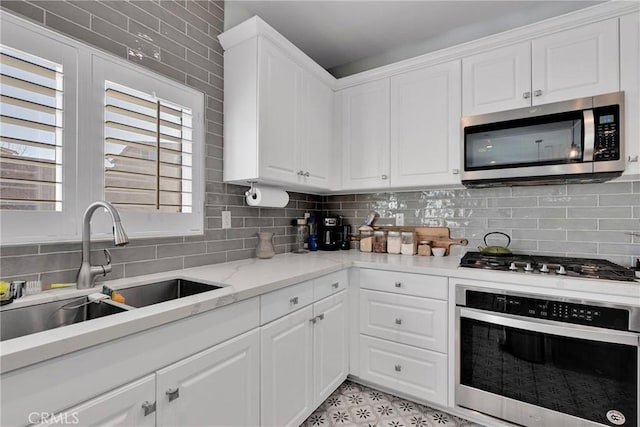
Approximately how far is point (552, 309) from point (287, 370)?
1.38 metres

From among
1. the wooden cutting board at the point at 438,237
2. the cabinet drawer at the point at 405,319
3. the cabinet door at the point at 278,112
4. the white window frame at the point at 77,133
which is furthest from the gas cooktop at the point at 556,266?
the white window frame at the point at 77,133

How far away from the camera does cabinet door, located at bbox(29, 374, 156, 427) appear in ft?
2.58

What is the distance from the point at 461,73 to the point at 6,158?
247 centimetres

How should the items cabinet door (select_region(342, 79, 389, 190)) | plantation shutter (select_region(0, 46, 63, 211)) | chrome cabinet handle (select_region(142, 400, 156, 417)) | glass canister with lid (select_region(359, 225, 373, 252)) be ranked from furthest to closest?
glass canister with lid (select_region(359, 225, 373, 252)) → cabinet door (select_region(342, 79, 389, 190)) → plantation shutter (select_region(0, 46, 63, 211)) → chrome cabinet handle (select_region(142, 400, 156, 417))

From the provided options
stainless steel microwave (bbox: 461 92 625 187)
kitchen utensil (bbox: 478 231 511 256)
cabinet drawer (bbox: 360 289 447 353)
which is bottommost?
cabinet drawer (bbox: 360 289 447 353)

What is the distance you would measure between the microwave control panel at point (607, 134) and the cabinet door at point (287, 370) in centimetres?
184

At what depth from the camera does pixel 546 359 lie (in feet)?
5.08

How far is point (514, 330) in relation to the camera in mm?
1611

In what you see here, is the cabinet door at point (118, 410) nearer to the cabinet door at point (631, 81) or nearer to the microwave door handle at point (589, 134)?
the microwave door handle at point (589, 134)

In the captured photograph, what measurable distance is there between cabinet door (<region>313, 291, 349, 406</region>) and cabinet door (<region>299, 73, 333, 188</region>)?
35.1 inches

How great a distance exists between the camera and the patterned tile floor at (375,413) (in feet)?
5.81

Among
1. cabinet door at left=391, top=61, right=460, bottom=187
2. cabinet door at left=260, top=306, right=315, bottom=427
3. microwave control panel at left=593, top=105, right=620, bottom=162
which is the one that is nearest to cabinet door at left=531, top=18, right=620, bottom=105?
microwave control panel at left=593, top=105, right=620, bottom=162

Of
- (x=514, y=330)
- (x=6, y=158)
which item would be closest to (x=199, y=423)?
(x=6, y=158)

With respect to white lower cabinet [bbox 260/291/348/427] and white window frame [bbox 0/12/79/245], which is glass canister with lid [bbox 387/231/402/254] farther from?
white window frame [bbox 0/12/79/245]
